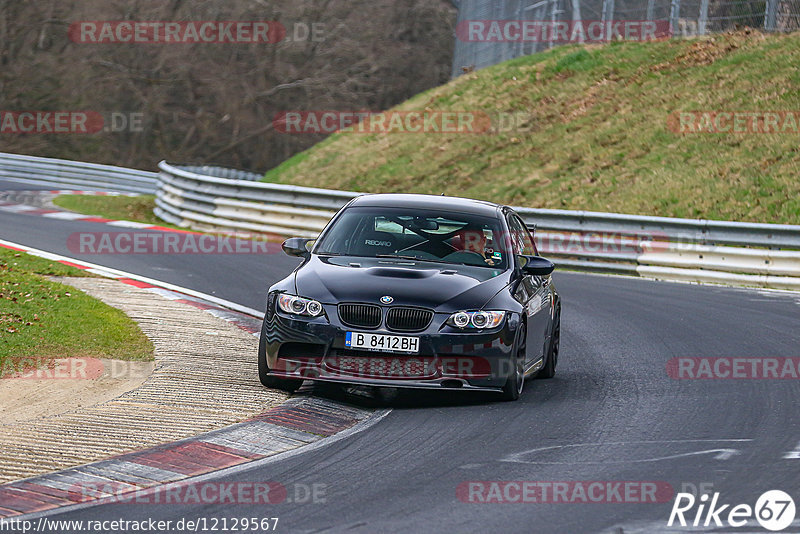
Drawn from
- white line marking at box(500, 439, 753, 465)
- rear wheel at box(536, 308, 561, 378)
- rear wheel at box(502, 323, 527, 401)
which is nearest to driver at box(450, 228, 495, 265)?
rear wheel at box(502, 323, 527, 401)

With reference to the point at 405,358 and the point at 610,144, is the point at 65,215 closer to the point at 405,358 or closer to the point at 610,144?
the point at 610,144

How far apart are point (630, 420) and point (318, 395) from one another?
89.5 inches

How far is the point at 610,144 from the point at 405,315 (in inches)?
788

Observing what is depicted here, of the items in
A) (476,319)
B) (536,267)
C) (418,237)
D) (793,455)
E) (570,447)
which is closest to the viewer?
(793,455)

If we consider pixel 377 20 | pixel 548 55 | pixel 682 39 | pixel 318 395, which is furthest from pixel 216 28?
pixel 318 395

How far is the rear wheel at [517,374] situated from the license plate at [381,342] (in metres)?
0.83

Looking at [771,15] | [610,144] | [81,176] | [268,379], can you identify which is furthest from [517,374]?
[81,176]

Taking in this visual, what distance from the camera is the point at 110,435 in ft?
24.3

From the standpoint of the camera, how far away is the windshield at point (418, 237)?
32.4 feet

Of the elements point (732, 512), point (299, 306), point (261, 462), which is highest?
point (299, 306)

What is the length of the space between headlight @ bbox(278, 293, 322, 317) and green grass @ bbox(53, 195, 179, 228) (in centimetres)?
1806

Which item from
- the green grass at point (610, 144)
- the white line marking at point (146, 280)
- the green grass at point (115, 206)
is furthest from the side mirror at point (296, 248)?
the green grass at point (115, 206)

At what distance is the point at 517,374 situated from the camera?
30.1ft

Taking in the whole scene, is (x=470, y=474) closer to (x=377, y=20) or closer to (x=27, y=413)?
(x=27, y=413)
